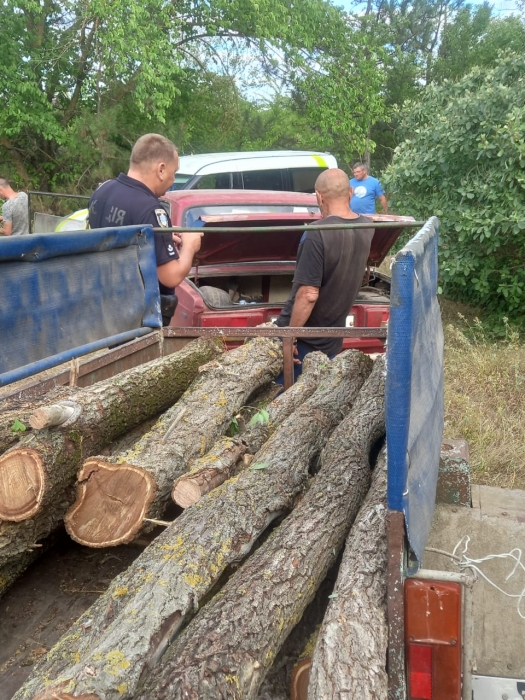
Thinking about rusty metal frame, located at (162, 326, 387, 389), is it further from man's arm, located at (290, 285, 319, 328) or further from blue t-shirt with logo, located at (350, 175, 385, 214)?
blue t-shirt with logo, located at (350, 175, 385, 214)

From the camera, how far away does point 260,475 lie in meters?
2.23

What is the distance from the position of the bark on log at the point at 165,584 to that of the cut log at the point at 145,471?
0.19 m

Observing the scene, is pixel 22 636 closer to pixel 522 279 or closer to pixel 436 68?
pixel 522 279

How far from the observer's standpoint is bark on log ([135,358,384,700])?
1.43 metres

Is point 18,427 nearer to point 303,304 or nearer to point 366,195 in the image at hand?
point 303,304

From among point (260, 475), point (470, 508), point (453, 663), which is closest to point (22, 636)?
point (260, 475)

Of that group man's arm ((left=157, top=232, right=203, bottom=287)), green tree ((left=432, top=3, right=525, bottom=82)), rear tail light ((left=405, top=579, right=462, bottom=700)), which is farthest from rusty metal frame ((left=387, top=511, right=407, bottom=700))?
green tree ((left=432, top=3, right=525, bottom=82))

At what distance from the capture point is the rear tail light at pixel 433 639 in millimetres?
1474

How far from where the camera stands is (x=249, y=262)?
18.8 ft

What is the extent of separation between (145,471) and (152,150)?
2350 mm

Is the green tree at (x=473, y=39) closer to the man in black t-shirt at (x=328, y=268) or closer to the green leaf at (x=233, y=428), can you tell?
the man in black t-shirt at (x=328, y=268)

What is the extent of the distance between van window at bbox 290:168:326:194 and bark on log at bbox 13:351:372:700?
8.59 metres

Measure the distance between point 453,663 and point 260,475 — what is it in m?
0.91

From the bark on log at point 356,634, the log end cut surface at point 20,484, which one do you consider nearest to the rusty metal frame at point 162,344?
the log end cut surface at point 20,484
